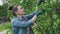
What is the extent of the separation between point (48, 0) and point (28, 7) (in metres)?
0.85

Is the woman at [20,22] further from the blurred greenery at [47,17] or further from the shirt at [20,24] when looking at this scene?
the blurred greenery at [47,17]

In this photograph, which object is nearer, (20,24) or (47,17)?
(20,24)

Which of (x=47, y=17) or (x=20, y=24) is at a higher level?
(x=20, y=24)

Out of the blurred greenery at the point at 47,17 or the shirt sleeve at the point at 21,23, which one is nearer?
the shirt sleeve at the point at 21,23

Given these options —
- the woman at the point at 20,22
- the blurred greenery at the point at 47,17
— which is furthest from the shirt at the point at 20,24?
the blurred greenery at the point at 47,17

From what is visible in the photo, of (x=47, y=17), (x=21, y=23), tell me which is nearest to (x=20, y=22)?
(x=21, y=23)

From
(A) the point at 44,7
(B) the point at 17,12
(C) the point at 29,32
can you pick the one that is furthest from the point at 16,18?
(A) the point at 44,7

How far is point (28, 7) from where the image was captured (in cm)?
578

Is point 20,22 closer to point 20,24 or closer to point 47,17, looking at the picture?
point 20,24

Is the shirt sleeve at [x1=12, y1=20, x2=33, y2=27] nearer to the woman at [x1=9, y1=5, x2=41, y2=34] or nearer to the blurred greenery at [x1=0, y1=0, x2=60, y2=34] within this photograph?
the woman at [x1=9, y1=5, x2=41, y2=34]

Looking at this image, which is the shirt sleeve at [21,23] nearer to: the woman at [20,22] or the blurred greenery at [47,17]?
the woman at [20,22]

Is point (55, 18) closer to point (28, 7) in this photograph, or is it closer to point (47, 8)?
point (47, 8)

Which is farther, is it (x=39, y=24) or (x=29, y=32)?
(x=39, y=24)

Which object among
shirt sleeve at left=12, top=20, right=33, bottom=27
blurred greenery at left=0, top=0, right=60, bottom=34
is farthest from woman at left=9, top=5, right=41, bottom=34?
blurred greenery at left=0, top=0, right=60, bottom=34
